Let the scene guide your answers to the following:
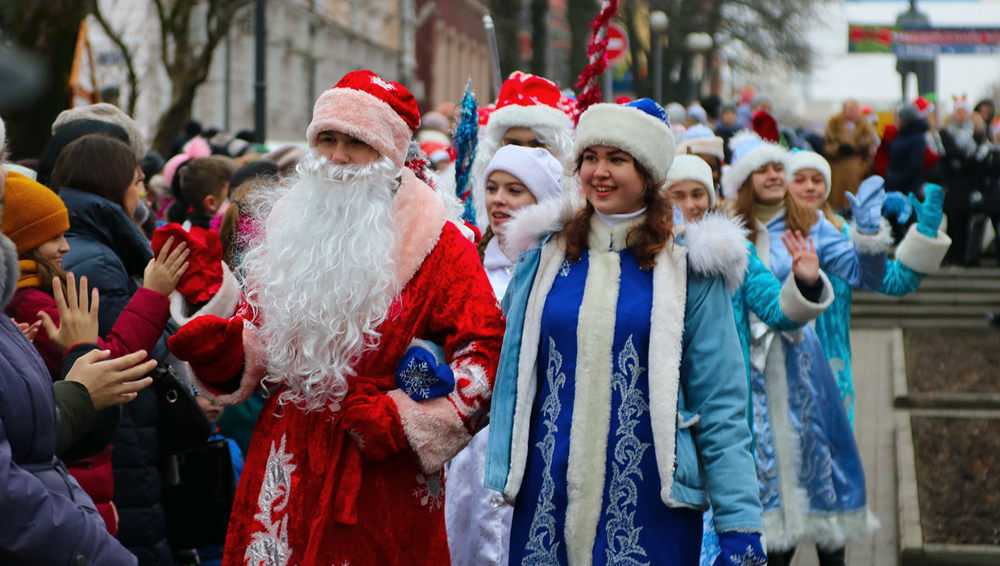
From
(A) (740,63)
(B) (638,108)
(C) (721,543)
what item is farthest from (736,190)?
(A) (740,63)

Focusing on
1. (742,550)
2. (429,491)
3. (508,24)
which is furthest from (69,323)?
(508,24)

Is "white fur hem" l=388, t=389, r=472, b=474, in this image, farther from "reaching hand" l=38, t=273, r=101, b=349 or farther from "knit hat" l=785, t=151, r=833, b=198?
"knit hat" l=785, t=151, r=833, b=198

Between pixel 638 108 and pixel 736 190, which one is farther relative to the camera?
pixel 736 190

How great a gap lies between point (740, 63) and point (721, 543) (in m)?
49.5

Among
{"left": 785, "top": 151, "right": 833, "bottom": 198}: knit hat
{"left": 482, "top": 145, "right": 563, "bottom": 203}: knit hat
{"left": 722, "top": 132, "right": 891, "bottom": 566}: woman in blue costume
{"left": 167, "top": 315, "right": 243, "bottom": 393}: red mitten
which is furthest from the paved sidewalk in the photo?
{"left": 167, "top": 315, "right": 243, "bottom": 393}: red mitten

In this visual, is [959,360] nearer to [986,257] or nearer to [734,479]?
[986,257]

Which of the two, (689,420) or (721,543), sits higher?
(689,420)

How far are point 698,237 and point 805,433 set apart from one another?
9.70 feet

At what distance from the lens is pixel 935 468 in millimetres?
10750

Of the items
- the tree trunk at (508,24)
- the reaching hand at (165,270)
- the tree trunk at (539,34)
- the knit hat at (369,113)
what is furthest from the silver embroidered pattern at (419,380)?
the tree trunk at (539,34)

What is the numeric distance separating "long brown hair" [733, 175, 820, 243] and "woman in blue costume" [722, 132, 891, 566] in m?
Answer: 0.01

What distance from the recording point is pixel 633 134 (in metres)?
4.92

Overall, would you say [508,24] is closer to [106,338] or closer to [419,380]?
[106,338]

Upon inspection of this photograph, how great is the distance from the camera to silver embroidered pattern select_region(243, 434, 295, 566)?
15.7 ft
